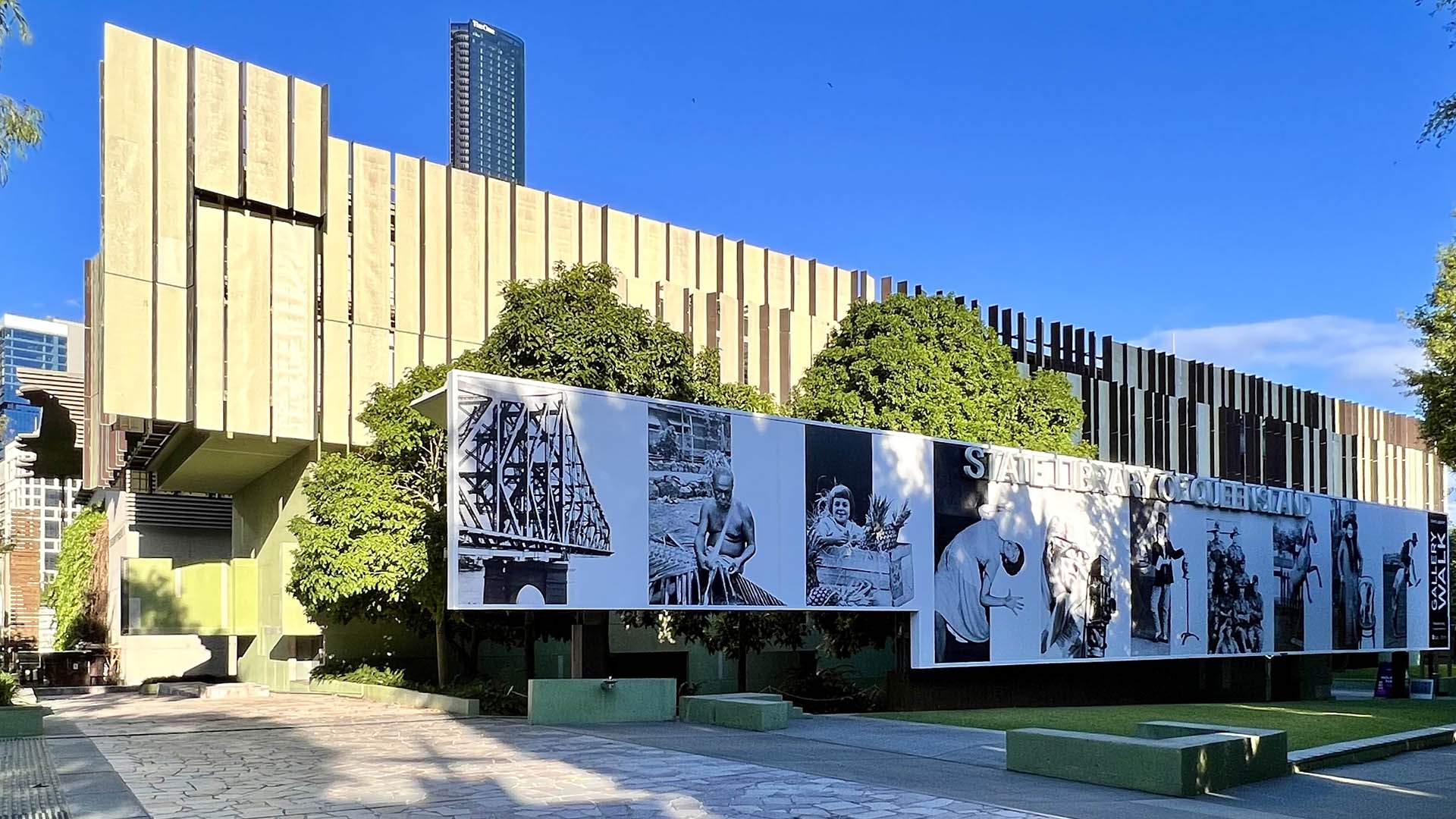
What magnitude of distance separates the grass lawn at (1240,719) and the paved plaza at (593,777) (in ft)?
4.73

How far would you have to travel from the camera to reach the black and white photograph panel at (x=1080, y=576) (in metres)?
27.7

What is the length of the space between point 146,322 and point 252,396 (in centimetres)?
286

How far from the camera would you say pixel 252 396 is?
2945 centimetres

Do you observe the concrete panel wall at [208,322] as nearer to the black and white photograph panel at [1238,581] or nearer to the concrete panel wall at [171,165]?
the concrete panel wall at [171,165]

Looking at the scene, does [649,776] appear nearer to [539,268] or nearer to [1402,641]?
[539,268]

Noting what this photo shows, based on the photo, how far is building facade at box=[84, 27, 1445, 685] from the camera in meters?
28.1

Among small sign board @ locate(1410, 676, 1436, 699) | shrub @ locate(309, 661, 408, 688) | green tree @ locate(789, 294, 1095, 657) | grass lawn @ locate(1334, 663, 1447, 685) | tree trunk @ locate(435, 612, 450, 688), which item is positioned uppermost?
green tree @ locate(789, 294, 1095, 657)

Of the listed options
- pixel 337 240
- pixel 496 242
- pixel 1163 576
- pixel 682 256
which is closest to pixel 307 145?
pixel 337 240

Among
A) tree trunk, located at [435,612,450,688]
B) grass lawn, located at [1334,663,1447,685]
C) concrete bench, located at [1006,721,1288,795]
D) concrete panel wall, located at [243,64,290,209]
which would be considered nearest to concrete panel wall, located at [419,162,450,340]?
concrete panel wall, located at [243,64,290,209]

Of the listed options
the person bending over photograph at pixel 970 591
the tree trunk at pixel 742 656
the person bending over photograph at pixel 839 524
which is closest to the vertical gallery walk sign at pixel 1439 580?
the person bending over photograph at pixel 970 591

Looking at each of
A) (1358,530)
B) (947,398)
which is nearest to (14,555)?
(947,398)

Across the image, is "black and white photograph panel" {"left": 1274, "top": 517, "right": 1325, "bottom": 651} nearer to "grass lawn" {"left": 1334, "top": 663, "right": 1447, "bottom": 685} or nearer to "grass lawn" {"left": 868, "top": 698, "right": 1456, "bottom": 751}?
"grass lawn" {"left": 868, "top": 698, "right": 1456, "bottom": 751}

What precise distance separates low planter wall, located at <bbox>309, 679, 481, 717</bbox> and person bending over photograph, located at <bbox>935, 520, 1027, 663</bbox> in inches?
386

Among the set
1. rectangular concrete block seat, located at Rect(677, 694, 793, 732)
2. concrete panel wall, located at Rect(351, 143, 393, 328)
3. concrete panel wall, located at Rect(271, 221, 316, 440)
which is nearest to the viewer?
rectangular concrete block seat, located at Rect(677, 694, 793, 732)
